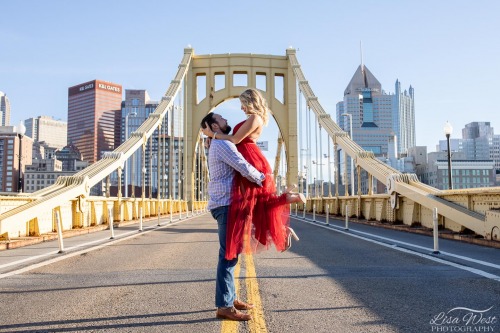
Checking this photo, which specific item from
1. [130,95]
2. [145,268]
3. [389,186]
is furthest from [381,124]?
[145,268]

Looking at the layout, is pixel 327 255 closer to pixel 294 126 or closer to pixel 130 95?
pixel 294 126

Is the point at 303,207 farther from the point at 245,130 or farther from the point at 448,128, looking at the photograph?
the point at 245,130

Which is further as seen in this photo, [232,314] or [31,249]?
[31,249]

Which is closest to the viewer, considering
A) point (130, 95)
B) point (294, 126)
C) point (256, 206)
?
point (256, 206)

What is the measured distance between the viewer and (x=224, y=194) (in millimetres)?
4324

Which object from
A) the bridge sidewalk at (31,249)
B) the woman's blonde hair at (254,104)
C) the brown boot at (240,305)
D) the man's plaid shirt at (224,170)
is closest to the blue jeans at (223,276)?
the man's plaid shirt at (224,170)

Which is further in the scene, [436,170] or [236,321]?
[436,170]

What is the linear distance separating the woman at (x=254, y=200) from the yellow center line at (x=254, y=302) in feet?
1.76

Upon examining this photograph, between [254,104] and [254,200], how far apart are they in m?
0.83

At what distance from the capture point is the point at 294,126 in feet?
172

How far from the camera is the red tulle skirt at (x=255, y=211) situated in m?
4.26

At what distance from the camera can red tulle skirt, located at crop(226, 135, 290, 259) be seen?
426 cm

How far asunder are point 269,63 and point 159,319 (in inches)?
1991

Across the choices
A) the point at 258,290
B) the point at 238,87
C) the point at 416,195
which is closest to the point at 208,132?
the point at 258,290
